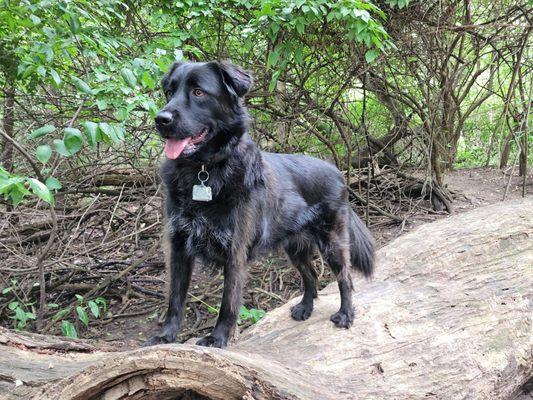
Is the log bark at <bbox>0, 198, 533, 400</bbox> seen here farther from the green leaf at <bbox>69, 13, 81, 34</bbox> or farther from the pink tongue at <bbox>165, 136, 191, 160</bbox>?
the green leaf at <bbox>69, 13, 81, 34</bbox>

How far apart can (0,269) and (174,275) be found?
2820 mm

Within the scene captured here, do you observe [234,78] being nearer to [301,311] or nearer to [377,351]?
[301,311]

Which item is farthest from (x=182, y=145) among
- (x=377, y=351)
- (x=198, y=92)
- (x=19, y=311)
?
(x=19, y=311)

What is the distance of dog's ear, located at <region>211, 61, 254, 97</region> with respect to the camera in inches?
123

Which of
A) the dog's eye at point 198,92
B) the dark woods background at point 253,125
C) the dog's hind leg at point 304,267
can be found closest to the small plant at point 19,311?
the dark woods background at point 253,125

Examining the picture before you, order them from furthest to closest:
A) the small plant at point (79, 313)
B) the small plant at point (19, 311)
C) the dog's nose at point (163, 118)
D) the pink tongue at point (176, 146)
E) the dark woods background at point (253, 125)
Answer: the dark woods background at point (253, 125) < the small plant at point (19, 311) < the small plant at point (79, 313) < the pink tongue at point (176, 146) < the dog's nose at point (163, 118)

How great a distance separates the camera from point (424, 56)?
6547 millimetres

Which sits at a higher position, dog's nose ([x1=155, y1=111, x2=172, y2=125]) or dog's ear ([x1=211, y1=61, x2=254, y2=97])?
dog's ear ([x1=211, y1=61, x2=254, y2=97])

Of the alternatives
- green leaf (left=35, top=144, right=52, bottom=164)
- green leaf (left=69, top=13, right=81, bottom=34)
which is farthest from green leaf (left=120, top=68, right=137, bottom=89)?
green leaf (left=35, top=144, right=52, bottom=164)

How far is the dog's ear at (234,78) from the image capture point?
3119 mm

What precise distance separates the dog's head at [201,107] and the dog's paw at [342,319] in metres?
1.34

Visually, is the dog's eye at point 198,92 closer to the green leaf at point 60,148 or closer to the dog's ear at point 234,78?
the dog's ear at point 234,78

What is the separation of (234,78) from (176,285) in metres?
1.30

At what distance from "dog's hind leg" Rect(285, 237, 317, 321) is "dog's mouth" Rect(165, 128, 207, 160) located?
1.10 meters
